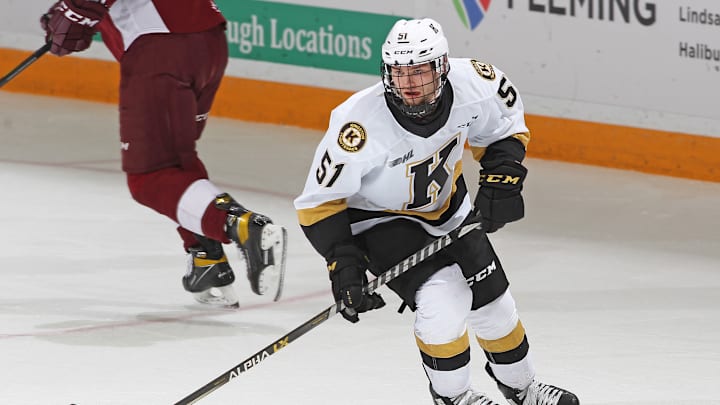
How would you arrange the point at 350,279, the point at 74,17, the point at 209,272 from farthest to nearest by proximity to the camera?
the point at 209,272
the point at 74,17
the point at 350,279

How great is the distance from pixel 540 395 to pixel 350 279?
1.80 ft

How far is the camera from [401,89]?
329 cm

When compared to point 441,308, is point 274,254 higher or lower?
lower

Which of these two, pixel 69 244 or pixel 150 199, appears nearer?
pixel 150 199

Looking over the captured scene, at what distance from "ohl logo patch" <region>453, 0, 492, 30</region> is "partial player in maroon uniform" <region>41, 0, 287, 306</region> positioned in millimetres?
2118

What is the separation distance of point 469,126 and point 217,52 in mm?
1333

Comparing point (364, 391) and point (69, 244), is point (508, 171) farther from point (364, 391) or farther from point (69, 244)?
point (69, 244)

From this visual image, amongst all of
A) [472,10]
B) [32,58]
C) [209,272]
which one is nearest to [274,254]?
[209,272]

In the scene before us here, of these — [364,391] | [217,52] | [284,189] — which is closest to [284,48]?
[284,189]

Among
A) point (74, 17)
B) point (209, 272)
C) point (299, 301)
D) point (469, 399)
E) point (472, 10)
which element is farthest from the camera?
point (472, 10)

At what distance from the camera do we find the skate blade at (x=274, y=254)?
4133 millimetres

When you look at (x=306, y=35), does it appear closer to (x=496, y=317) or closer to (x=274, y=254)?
(x=274, y=254)

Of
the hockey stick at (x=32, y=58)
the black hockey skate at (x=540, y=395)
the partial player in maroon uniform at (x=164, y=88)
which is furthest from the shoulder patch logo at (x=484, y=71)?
the hockey stick at (x=32, y=58)

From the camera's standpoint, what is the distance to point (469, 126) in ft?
11.4
